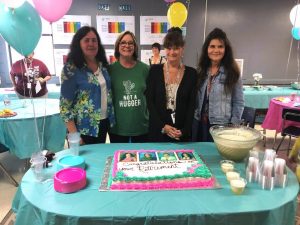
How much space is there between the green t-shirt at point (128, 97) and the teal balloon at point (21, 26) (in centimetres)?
70

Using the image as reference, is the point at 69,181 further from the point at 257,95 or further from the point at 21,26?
the point at 257,95

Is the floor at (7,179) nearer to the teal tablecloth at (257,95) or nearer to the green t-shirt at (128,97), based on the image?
the teal tablecloth at (257,95)

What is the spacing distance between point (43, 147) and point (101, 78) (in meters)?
1.53

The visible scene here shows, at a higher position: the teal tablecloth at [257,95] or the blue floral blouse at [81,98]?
the blue floral blouse at [81,98]

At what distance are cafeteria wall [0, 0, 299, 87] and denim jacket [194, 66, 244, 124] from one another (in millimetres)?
3453

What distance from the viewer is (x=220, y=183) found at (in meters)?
1.34

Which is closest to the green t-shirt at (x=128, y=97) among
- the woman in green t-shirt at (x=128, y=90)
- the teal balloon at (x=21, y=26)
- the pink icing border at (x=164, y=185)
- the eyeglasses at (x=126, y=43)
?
the woman in green t-shirt at (x=128, y=90)

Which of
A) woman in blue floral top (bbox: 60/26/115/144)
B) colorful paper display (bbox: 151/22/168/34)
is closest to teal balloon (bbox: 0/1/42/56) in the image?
woman in blue floral top (bbox: 60/26/115/144)

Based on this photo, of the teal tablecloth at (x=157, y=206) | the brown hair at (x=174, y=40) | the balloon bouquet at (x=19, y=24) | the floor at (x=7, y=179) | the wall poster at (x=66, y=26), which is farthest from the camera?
the wall poster at (x=66, y=26)

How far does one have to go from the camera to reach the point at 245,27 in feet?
17.3

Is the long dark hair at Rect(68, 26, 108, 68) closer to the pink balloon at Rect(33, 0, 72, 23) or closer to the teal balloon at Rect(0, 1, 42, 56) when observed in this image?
the teal balloon at Rect(0, 1, 42, 56)

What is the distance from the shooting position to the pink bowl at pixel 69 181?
1241mm

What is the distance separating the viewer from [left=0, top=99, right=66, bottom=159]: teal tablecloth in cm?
279

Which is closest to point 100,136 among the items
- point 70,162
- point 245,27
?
point 70,162
